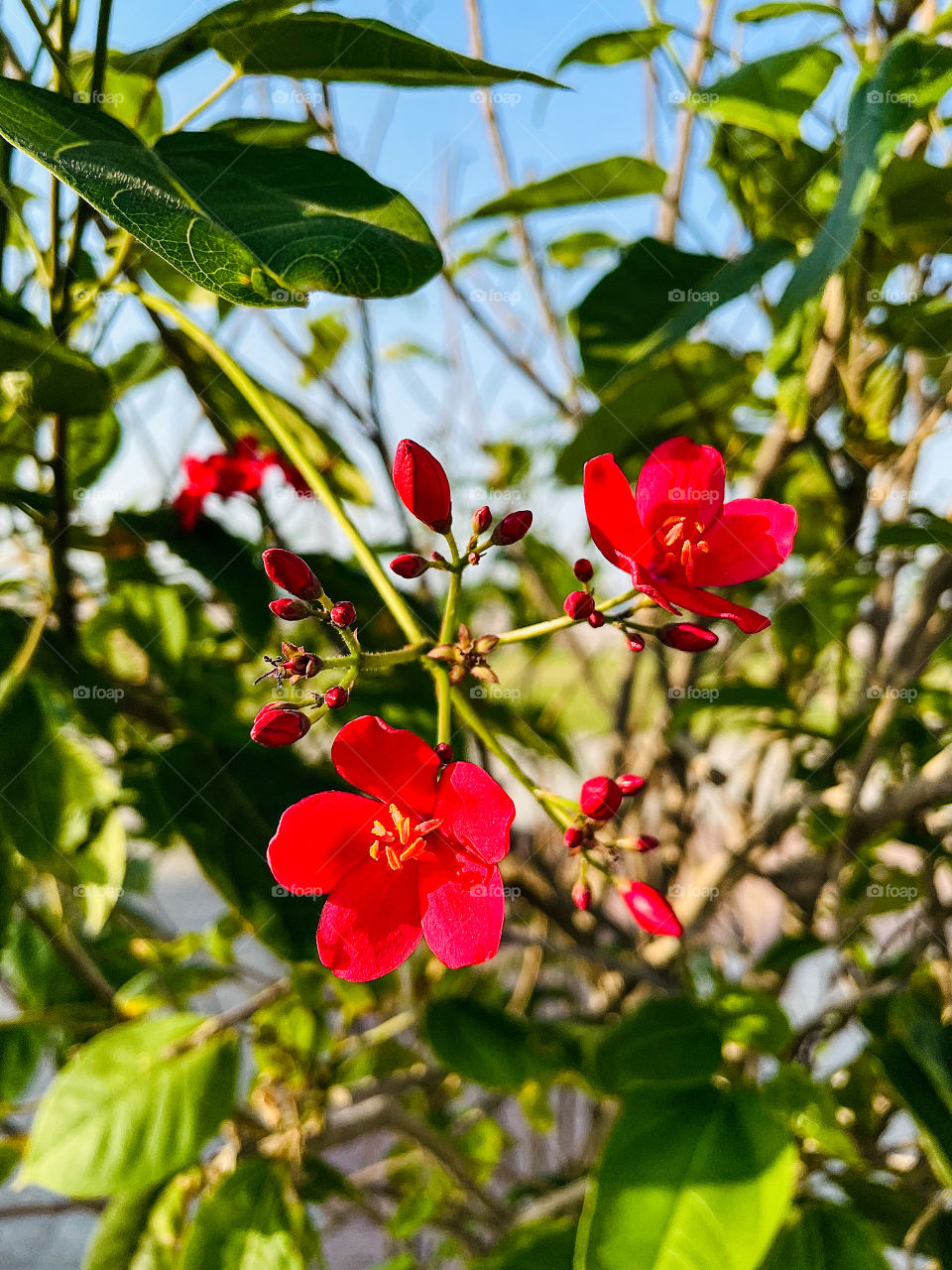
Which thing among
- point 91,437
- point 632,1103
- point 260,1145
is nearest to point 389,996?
point 260,1145

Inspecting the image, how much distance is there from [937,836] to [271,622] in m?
0.63

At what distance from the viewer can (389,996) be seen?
3.30 ft

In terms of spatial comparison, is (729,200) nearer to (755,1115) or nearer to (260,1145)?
(755,1115)

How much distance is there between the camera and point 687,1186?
0.61m

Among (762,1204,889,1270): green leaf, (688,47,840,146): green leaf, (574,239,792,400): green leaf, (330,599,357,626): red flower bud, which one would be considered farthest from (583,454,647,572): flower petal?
(762,1204,889,1270): green leaf

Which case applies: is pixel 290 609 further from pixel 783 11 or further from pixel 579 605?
pixel 783 11

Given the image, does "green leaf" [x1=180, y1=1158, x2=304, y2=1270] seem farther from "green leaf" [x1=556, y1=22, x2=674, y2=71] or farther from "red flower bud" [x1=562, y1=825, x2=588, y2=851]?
"green leaf" [x1=556, y1=22, x2=674, y2=71]

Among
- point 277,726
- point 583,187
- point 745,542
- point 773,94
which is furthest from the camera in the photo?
point 583,187

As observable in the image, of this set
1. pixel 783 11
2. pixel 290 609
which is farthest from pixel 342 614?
pixel 783 11

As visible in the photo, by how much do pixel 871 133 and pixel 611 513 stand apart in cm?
25

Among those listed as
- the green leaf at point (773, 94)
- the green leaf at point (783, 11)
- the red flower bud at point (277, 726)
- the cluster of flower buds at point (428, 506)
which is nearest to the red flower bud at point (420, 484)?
the cluster of flower buds at point (428, 506)

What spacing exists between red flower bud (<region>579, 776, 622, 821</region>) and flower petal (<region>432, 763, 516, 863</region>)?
4 centimetres

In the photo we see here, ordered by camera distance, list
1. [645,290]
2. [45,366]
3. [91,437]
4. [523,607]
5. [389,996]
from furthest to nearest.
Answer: [523,607] < [389,996] < [91,437] < [645,290] < [45,366]

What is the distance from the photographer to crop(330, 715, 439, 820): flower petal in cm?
37
